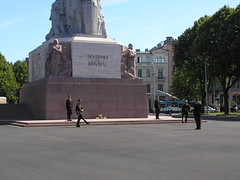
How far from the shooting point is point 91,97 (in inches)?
992

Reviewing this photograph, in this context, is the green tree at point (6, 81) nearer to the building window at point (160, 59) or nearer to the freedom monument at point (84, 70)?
the building window at point (160, 59)

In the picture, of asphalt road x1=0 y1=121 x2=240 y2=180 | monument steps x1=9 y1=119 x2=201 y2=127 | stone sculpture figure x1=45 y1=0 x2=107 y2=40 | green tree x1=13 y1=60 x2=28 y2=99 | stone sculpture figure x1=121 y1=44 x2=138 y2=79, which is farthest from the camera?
green tree x1=13 y1=60 x2=28 y2=99

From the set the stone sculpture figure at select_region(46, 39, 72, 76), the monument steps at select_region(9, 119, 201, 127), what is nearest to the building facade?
the stone sculpture figure at select_region(46, 39, 72, 76)

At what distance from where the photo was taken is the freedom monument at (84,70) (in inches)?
973

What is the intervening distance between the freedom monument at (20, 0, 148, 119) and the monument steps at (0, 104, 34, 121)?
507 millimetres

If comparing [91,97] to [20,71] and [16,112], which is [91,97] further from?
[20,71]

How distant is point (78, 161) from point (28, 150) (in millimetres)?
2426

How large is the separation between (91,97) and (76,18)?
235 inches

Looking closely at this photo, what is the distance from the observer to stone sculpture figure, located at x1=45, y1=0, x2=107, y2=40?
27328 millimetres

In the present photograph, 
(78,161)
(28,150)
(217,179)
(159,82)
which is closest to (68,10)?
(28,150)

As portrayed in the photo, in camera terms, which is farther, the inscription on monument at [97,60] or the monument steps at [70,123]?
the inscription on monument at [97,60]

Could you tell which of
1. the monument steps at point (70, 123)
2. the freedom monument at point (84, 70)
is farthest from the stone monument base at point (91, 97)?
the monument steps at point (70, 123)

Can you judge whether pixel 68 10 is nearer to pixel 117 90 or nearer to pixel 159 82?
pixel 117 90

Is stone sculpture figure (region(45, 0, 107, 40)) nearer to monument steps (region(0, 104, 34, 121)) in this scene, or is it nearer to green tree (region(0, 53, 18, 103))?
monument steps (region(0, 104, 34, 121))
